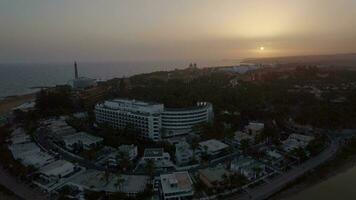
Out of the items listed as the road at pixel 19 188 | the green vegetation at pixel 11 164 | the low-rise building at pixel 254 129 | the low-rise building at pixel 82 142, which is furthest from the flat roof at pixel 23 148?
the low-rise building at pixel 254 129

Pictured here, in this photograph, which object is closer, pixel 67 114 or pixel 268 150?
pixel 268 150

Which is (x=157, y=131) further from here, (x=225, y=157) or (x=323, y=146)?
(x=323, y=146)

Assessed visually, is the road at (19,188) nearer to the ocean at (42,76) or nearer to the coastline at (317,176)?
the coastline at (317,176)

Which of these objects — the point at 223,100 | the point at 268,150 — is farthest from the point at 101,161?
the point at 223,100

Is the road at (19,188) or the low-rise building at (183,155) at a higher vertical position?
the low-rise building at (183,155)

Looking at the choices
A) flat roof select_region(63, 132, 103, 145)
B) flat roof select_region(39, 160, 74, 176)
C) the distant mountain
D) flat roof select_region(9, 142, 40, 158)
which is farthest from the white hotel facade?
the distant mountain

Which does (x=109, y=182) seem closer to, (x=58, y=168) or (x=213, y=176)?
(x=58, y=168)
